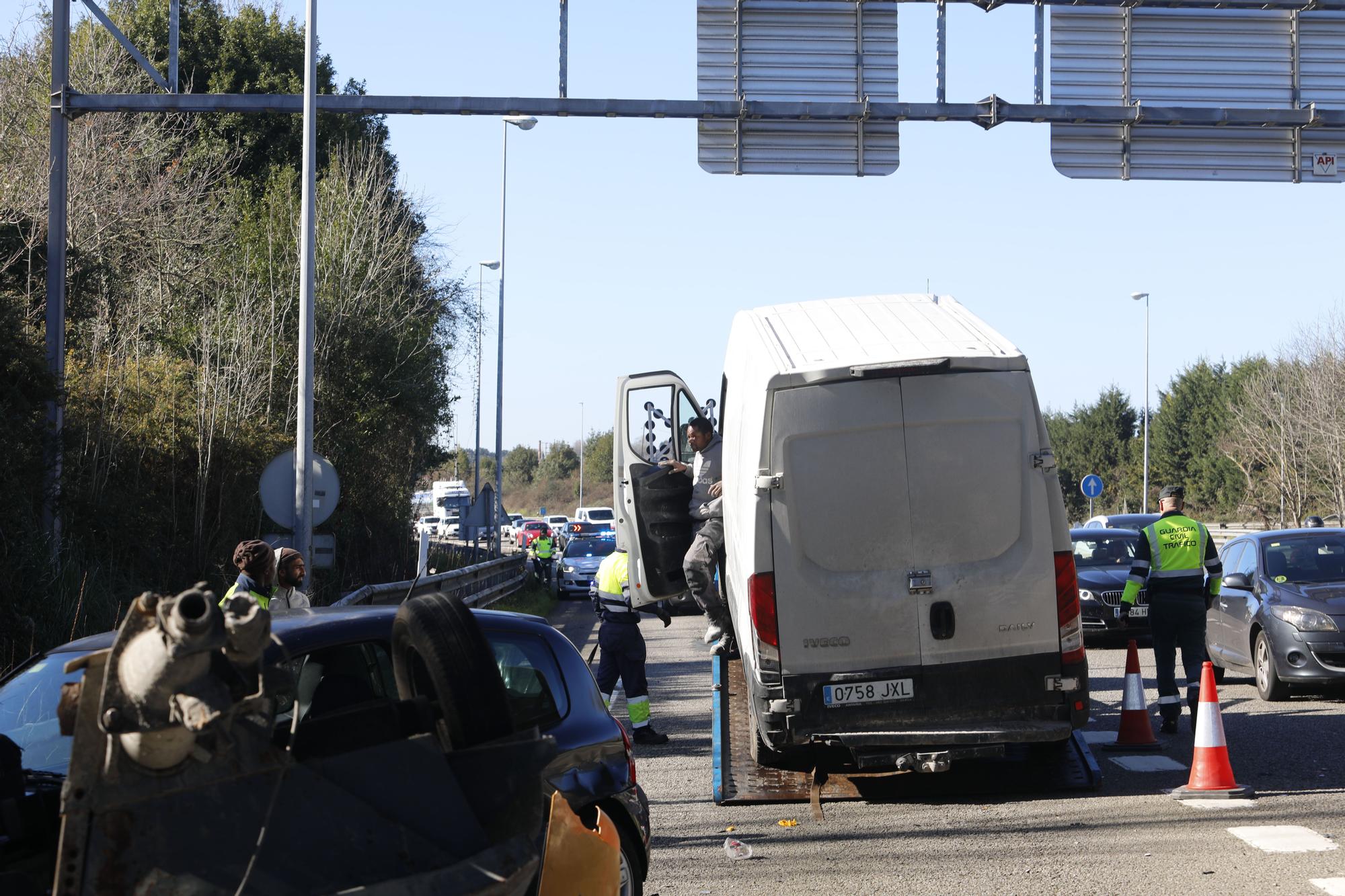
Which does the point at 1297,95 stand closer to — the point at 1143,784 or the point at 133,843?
the point at 1143,784

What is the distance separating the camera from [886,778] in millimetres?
9734

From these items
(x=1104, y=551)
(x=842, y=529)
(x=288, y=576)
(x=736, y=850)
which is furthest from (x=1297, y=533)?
(x=288, y=576)

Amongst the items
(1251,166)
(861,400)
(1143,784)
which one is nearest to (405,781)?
(861,400)

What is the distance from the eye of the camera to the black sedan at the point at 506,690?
482cm

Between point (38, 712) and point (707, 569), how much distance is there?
6.56 m

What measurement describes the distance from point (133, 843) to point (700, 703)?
37.2ft

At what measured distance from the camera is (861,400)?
8359mm

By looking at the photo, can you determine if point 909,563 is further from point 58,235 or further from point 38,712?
point 58,235

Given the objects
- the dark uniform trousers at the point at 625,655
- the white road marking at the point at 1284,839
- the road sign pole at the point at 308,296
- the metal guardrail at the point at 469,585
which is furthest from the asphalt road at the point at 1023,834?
the road sign pole at the point at 308,296

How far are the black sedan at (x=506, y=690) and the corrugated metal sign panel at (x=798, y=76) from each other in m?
8.34

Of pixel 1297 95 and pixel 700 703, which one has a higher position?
pixel 1297 95

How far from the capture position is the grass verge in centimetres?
2772

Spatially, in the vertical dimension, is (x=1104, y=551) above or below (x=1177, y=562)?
below

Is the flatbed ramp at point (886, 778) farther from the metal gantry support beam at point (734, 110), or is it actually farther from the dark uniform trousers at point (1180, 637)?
the metal gantry support beam at point (734, 110)
